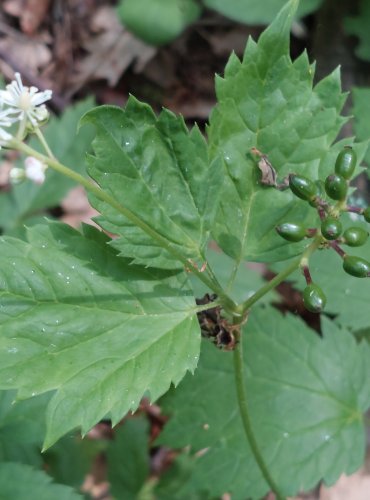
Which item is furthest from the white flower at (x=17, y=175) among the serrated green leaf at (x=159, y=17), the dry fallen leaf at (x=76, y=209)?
the serrated green leaf at (x=159, y=17)

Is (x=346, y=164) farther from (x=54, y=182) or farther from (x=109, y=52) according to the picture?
(x=109, y=52)

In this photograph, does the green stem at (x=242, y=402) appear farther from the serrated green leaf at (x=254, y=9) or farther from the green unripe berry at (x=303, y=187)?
the serrated green leaf at (x=254, y=9)

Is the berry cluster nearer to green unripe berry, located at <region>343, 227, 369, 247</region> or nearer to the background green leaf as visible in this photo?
green unripe berry, located at <region>343, 227, 369, 247</region>

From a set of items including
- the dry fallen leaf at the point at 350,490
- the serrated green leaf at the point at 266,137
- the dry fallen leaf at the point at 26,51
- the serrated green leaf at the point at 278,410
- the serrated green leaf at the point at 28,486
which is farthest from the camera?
the dry fallen leaf at the point at 26,51

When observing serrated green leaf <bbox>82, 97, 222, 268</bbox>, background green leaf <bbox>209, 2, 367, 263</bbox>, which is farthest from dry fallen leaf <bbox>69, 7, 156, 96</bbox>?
serrated green leaf <bbox>82, 97, 222, 268</bbox>

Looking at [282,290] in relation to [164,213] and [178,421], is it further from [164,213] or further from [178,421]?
[164,213]
